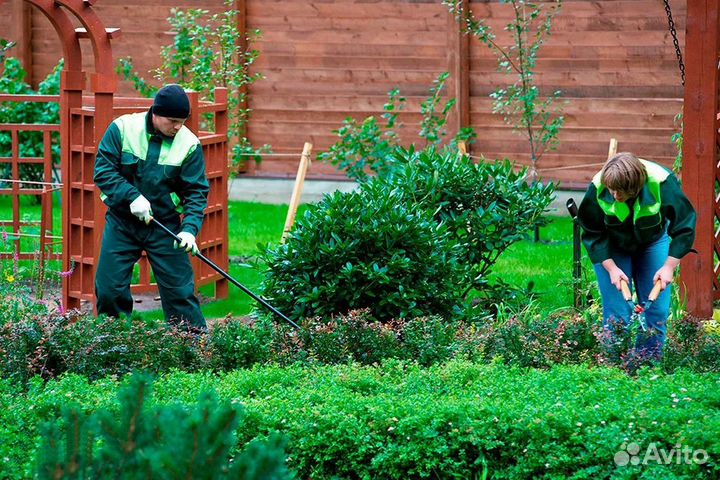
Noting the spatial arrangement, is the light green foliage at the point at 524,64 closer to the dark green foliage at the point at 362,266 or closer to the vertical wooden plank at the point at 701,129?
the vertical wooden plank at the point at 701,129

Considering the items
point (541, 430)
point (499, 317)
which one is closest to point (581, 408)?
point (541, 430)

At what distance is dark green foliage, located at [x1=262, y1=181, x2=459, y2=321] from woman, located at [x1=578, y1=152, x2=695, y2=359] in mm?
1082

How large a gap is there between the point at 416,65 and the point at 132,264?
8.00m

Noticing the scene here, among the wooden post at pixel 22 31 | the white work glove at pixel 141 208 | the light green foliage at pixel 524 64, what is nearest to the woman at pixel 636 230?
the white work glove at pixel 141 208

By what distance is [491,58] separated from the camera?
1367 cm

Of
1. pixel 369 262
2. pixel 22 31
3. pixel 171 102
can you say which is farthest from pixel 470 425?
pixel 22 31

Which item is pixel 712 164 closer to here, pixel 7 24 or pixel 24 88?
pixel 24 88

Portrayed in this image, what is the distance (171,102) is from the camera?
21.6ft

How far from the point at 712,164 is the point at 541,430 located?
359 cm

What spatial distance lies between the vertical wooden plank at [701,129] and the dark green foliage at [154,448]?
17.5 ft

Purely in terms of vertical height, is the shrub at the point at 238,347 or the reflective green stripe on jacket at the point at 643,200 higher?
the reflective green stripe on jacket at the point at 643,200

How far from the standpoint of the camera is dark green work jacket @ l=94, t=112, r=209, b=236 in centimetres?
669

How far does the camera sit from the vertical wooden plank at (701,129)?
7.37 meters

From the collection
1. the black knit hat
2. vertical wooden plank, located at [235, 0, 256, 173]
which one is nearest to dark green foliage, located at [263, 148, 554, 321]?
the black knit hat
